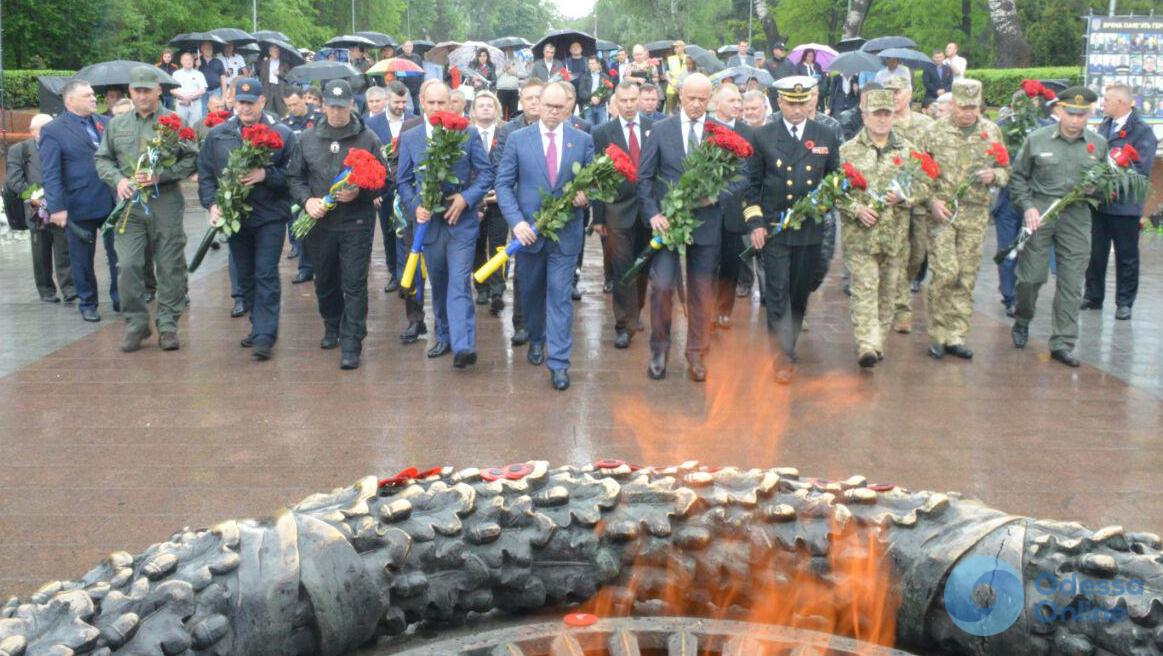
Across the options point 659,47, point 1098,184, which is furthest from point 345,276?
point 659,47

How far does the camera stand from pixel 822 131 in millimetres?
9836

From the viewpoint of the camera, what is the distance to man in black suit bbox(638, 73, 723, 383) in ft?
31.1

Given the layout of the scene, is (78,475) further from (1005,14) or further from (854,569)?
(1005,14)

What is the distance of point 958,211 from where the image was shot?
34.3 feet

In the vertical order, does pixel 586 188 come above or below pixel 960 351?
above

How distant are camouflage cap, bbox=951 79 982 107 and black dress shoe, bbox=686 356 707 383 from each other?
10.6ft

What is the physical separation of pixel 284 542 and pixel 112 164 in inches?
344

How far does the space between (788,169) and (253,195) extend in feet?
14.6

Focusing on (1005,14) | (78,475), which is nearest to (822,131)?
(78,475)

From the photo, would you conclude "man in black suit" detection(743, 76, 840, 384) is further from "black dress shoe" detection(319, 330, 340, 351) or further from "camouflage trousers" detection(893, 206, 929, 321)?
"black dress shoe" detection(319, 330, 340, 351)

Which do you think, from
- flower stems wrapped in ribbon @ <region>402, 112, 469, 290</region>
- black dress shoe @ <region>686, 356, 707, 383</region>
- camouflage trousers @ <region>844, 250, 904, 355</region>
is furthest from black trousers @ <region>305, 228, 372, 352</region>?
camouflage trousers @ <region>844, 250, 904, 355</region>

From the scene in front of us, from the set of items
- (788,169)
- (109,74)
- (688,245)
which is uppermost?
(109,74)

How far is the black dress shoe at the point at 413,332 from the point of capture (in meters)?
10.8

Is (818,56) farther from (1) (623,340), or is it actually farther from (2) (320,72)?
(1) (623,340)
